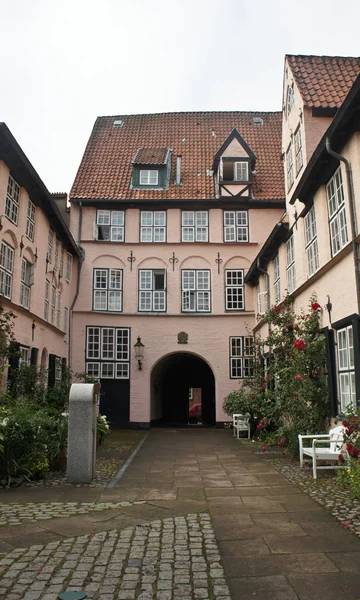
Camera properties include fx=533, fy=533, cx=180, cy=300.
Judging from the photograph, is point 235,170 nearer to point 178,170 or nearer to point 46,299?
point 178,170

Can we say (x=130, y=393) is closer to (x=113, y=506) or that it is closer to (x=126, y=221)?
(x=126, y=221)

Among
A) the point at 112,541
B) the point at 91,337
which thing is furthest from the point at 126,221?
the point at 112,541

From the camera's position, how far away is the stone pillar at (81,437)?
8.61 m

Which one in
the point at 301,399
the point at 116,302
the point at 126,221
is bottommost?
the point at 301,399

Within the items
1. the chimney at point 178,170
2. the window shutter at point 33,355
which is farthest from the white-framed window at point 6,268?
the chimney at point 178,170

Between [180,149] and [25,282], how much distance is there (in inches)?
535

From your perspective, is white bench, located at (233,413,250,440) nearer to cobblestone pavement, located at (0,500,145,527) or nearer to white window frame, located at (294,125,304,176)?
white window frame, located at (294,125,304,176)

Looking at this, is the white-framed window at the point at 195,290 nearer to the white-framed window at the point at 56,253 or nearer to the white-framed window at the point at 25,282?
the white-framed window at the point at 56,253

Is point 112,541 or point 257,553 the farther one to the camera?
point 112,541

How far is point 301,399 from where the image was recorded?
38.8 feet

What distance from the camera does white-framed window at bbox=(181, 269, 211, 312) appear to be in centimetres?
2347

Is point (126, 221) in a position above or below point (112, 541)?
above

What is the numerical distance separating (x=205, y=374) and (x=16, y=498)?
72.8ft

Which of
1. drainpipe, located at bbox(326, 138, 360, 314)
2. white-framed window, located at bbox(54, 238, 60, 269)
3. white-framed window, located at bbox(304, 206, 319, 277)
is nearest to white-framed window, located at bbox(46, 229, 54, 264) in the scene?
white-framed window, located at bbox(54, 238, 60, 269)
